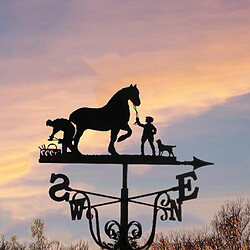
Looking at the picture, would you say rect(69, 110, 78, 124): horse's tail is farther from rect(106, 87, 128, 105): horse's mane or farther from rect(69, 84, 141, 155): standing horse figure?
rect(106, 87, 128, 105): horse's mane

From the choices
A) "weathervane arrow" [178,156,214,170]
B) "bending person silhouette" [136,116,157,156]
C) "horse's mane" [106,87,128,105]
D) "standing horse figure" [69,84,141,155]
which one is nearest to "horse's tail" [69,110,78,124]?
"standing horse figure" [69,84,141,155]

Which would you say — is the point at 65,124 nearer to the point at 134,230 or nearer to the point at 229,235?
the point at 134,230

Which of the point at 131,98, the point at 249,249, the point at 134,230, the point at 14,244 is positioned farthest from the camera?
the point at 14,244

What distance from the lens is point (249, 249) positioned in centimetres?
3105

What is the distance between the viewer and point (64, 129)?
33.3 feet

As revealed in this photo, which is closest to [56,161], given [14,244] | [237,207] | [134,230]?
[134,230]

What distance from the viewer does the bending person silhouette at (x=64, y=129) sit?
32.8 ft

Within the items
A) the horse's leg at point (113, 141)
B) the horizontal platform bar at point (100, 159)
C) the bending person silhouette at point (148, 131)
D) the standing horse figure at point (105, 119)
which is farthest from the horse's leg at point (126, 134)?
the horizontal platform bar at point (100, 159)

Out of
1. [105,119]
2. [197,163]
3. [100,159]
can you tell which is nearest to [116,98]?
[105,119]

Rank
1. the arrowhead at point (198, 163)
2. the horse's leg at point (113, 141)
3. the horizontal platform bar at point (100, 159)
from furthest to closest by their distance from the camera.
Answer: the arrowhead at point (198, 163), the horse's leg at point (113, 141), the horizontal platform bar at point (100, 159)

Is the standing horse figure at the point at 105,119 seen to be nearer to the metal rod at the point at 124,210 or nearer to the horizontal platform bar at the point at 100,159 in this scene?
the horizontal platform bar at the point at 100,159

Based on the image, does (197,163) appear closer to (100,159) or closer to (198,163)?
(198,163)

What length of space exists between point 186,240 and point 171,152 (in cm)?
2790

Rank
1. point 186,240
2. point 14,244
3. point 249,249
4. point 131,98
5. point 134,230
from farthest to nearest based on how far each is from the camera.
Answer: point 14,244, point 186,240, point 249,249, point 131,98, point 134,230
